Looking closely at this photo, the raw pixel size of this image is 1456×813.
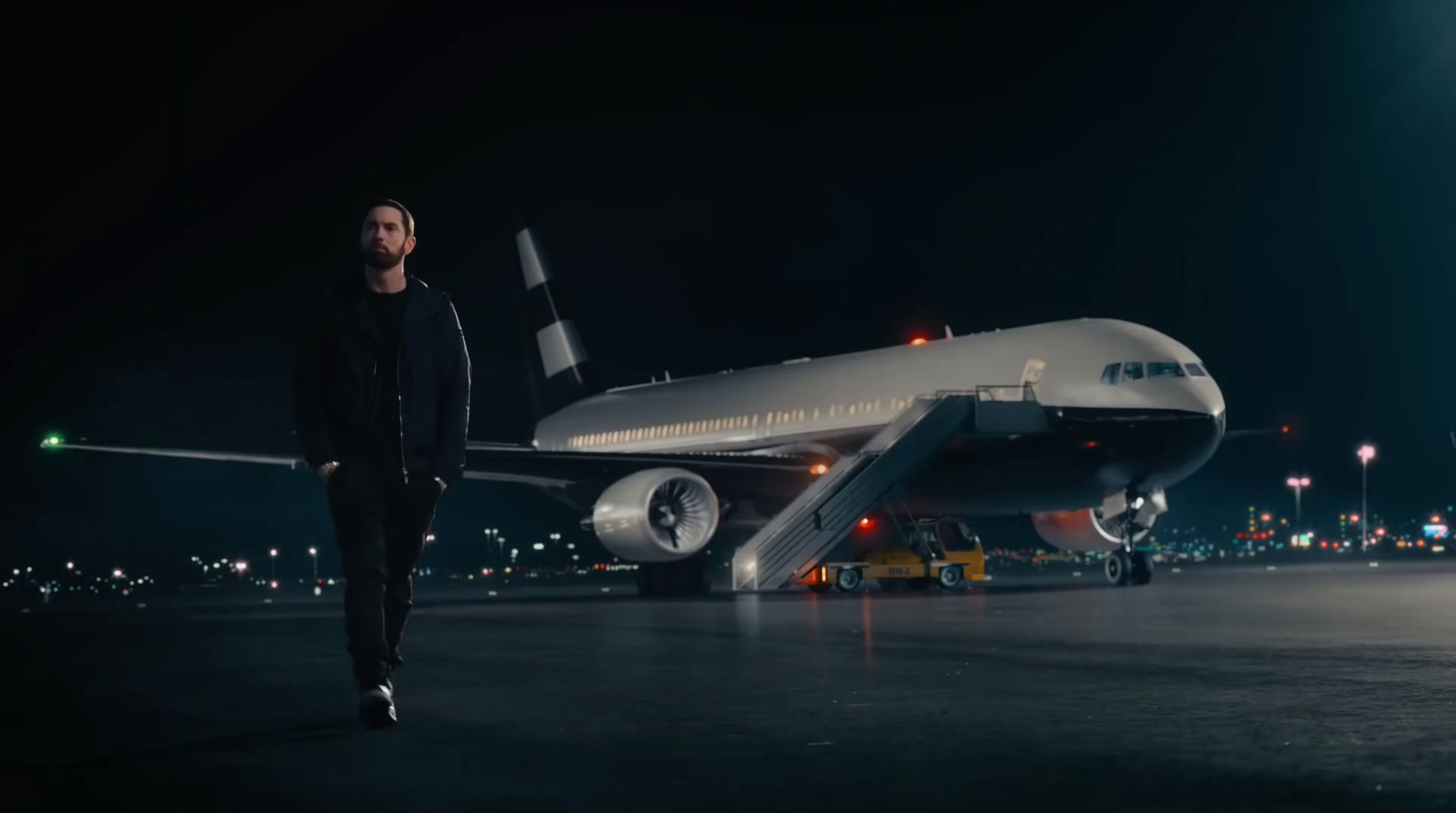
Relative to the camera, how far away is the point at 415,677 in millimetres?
12664

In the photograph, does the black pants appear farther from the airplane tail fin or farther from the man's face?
the airplane tail fin

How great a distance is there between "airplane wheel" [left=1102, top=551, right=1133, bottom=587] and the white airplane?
0.03 m

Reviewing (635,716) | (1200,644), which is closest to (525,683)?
(635,716)

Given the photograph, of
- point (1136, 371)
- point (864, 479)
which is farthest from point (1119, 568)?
point (864, 479)

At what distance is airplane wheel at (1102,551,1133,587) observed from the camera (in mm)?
33125

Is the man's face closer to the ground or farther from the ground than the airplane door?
closer to the ground

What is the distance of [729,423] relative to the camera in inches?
1560

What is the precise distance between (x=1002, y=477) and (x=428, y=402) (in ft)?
78.6

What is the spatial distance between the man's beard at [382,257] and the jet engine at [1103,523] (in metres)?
25.3

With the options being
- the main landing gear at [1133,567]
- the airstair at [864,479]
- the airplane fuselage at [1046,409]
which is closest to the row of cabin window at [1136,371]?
the airplane fuselage at [1046,409]

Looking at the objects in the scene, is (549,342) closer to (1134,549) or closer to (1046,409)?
(1134,549)

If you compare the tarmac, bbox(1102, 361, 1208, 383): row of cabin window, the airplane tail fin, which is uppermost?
the airplane tail fin

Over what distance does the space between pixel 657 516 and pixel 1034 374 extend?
25.3 ft

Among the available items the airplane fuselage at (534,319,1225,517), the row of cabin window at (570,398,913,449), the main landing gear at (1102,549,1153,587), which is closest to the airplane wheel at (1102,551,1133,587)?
the main landing gear at (1102,549,1153,587)
